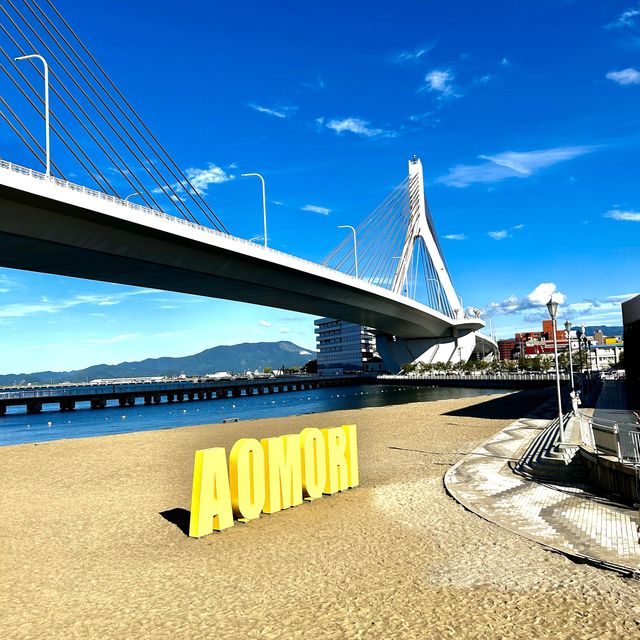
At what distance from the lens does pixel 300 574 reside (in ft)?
26.5

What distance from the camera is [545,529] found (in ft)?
30.6

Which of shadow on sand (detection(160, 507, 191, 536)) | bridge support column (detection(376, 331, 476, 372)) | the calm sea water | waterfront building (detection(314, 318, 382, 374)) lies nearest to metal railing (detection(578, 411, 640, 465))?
shadow on sand (detection(160, 507, 191, 536))

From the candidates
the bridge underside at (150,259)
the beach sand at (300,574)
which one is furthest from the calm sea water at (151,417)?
the beach sand at (300,574)

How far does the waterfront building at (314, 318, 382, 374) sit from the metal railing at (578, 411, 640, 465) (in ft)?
442

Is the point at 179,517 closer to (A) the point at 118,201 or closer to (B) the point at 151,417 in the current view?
(A) the point at 118,201

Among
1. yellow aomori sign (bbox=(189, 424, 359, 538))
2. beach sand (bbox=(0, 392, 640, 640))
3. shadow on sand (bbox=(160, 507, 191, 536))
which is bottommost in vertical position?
shadow on sand (bbox=(160, 507, 191, 536))

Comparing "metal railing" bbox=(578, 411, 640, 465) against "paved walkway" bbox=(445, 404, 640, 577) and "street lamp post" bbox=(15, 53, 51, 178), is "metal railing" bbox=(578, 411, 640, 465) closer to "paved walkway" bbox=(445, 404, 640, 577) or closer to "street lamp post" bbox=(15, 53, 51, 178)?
"paved walkway" bbox=(445, 404, 640, 577)

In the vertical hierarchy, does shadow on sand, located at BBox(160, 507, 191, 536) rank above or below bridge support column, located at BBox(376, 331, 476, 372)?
below

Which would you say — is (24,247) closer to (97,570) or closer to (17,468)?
(17,468)

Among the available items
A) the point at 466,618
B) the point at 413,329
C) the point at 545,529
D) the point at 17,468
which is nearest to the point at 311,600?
the point at 466,618

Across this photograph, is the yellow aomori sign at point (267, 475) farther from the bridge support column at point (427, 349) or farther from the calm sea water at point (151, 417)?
the bridge support column at point (427, 349)

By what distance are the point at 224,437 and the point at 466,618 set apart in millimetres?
20860

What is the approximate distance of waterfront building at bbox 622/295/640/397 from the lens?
28619mm

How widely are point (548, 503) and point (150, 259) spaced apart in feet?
93.3
